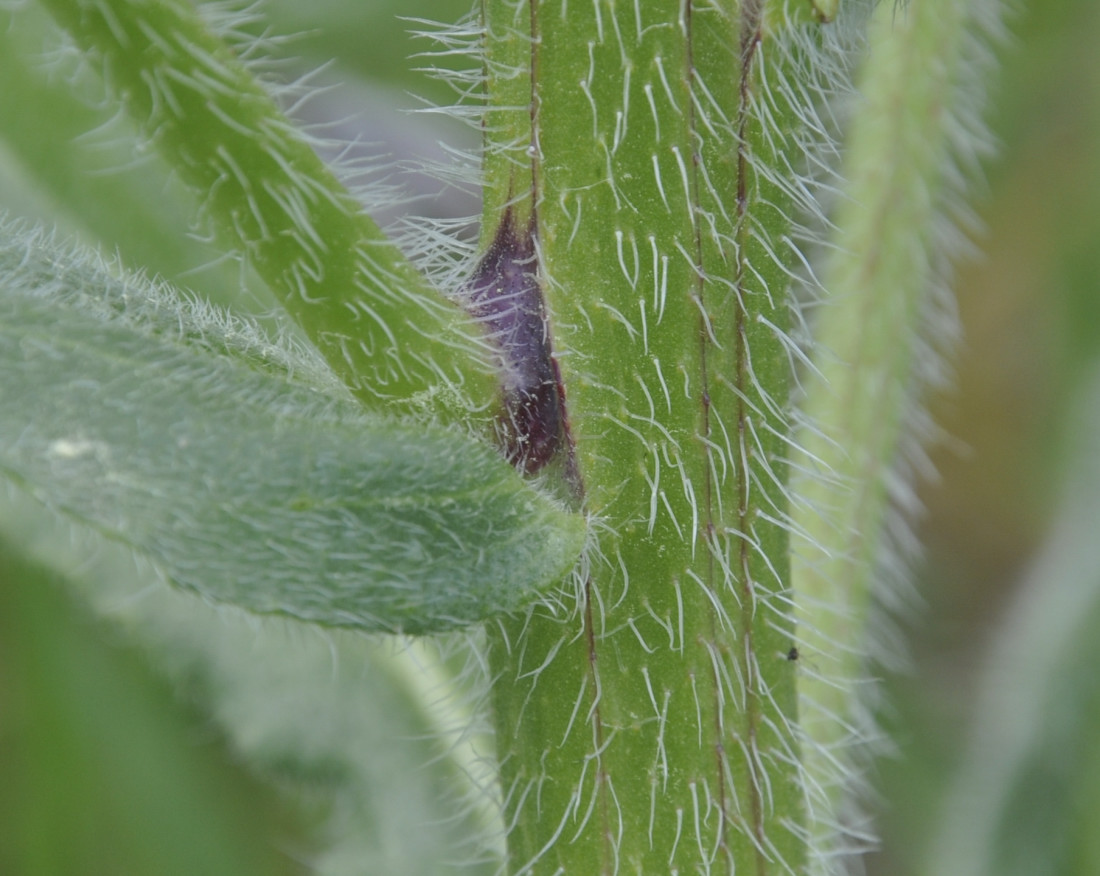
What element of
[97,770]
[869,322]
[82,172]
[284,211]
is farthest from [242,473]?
[97,770]

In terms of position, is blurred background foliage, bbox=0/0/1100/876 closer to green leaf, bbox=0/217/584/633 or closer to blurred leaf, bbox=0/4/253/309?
blurred leaf, bbox=0/4/253/309

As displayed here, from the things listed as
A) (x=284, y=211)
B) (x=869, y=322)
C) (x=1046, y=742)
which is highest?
(x=284, y=211)

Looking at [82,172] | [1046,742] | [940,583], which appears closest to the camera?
[82,172]

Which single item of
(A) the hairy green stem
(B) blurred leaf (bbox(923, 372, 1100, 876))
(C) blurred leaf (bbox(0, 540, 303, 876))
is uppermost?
(A) the hairy green stem

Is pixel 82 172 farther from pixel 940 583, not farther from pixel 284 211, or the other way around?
pixel 940 583

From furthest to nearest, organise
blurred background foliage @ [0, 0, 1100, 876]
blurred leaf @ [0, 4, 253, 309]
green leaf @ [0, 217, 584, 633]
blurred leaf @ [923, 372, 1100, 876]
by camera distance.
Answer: blurred leaf @ [923, 372, 1100, 876] < blurred background foliage @ [0, 0, 1100, 876] < blurred leaf @ [0, 4, 253, 309] < green leaf @ [0, 217, 584, 633]

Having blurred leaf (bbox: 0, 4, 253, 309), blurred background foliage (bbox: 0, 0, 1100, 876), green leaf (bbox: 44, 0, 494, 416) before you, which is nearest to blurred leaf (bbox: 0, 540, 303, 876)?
blurred background foliage (bbox: 0, 0, 1100, 876)

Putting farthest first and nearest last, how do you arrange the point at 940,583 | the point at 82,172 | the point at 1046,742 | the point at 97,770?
the point at 940,583 → the point at 97,770 → the point at 1046,742 → the point at 82,172
